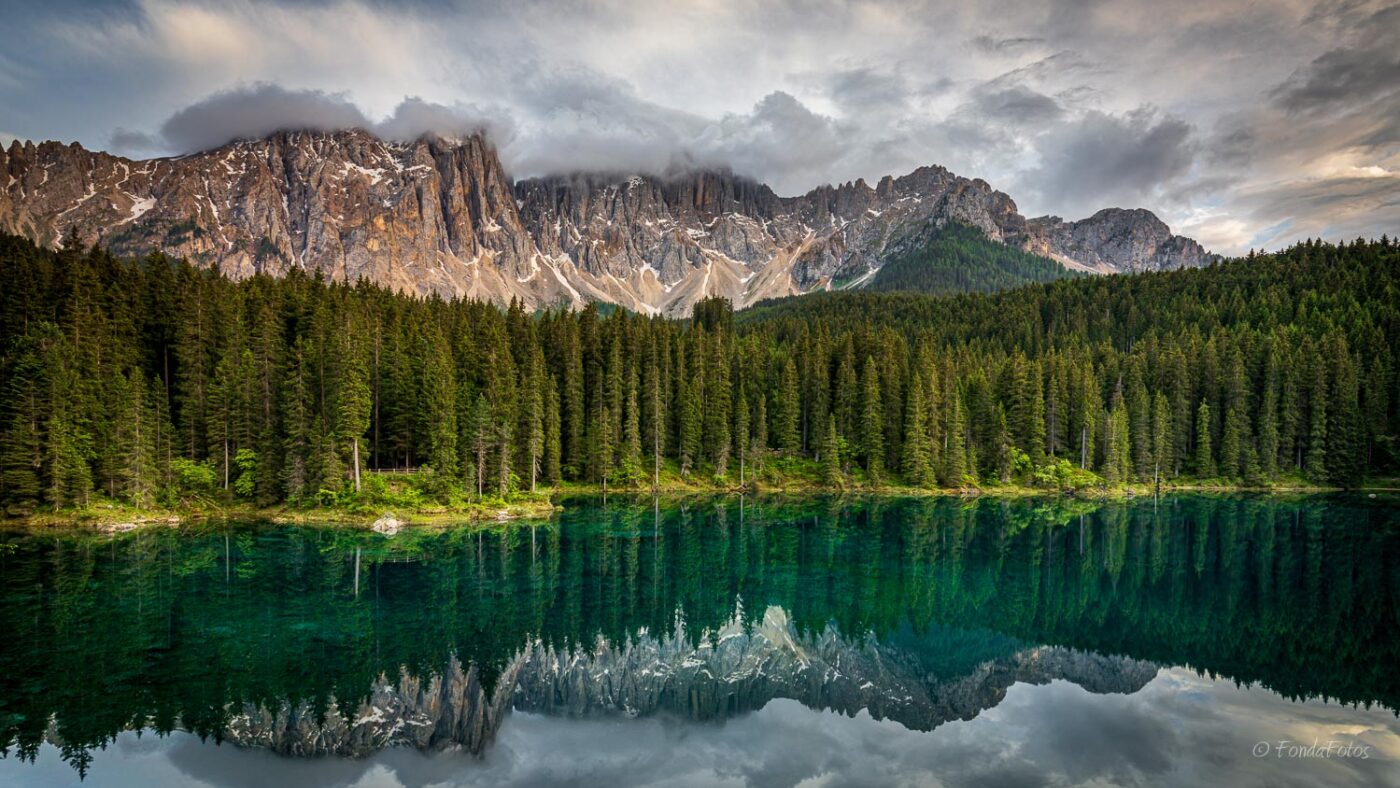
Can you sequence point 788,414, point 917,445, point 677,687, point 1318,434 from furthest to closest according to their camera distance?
point 788,414
point 1318,434
point 917,445
point 677,687

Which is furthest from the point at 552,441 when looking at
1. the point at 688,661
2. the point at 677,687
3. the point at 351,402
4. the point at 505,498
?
the point at 677,687

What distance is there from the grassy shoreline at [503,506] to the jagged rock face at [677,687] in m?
35.0

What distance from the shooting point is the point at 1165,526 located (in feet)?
205

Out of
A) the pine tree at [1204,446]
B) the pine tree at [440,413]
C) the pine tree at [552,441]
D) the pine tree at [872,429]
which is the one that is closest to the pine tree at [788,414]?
the pine tree at [872,429]

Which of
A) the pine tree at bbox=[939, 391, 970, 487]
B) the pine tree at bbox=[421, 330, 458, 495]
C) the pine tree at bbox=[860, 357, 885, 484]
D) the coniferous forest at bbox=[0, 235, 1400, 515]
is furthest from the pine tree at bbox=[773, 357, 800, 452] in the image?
the pine tree at bbox=[421, 330, 458, 495]

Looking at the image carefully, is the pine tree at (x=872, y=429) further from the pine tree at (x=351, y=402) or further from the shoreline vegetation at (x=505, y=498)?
the pine tree at (x=351, y=402)

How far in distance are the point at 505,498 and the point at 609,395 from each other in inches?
886

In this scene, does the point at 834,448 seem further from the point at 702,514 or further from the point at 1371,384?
the point at 1371,384

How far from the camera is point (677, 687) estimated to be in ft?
89.9

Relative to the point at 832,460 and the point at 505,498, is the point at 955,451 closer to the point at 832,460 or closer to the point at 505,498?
the point at 832,460

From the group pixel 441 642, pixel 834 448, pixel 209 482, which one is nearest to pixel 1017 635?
pixel 441 642

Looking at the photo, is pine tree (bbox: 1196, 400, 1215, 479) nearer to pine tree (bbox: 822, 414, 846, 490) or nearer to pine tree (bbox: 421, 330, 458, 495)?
pine tree (bbox: 822, 414, 846, 490)

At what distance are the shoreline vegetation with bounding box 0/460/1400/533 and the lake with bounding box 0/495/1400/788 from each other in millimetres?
4358

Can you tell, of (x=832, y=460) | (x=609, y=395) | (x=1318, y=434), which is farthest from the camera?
(x=1318, y=434)
